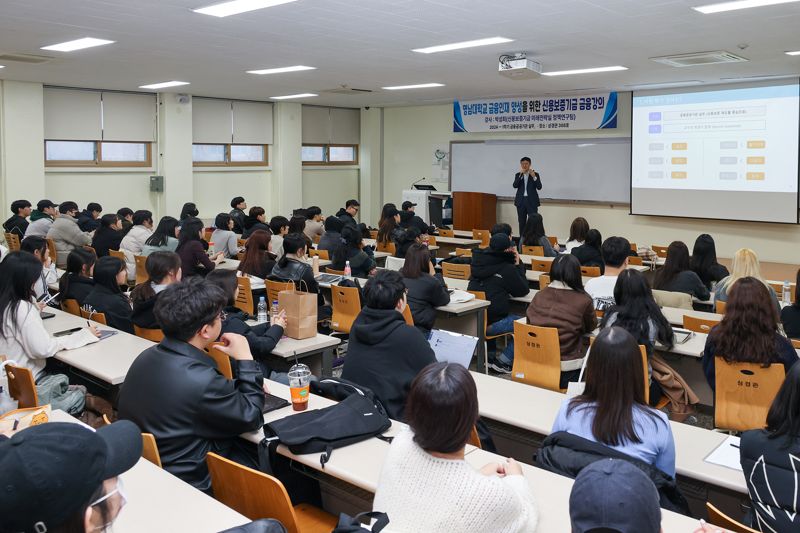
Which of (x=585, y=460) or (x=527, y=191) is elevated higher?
(x=527, y=191)

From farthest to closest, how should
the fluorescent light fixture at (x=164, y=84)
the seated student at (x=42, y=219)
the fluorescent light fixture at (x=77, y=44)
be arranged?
the fluorescent light fixture at (x=164, y=84) < the seated student at (x=42, y=219) < the fluorescent light fixture at (x=77, y=44)

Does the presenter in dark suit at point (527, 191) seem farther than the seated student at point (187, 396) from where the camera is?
Yes

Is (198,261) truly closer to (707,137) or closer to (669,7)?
(669,7)

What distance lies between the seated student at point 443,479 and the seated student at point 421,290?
345cm

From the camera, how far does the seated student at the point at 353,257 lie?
7238 mm

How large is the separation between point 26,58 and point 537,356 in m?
7.41

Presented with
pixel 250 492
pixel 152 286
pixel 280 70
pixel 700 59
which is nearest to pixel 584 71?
pixel 700 59

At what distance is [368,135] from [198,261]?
9.16m

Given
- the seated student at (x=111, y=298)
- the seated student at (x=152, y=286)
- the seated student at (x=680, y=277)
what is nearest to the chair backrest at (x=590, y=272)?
the seated student at (x=680, y=277)

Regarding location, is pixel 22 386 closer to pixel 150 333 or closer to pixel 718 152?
pixel 150 333

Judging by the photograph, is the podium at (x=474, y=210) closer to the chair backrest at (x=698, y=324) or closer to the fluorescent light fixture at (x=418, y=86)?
the fluorescent light fixture at (x=418, y=86)

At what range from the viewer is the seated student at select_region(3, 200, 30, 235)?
982cm

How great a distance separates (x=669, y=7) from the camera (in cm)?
565

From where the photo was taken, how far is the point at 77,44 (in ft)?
24.9
